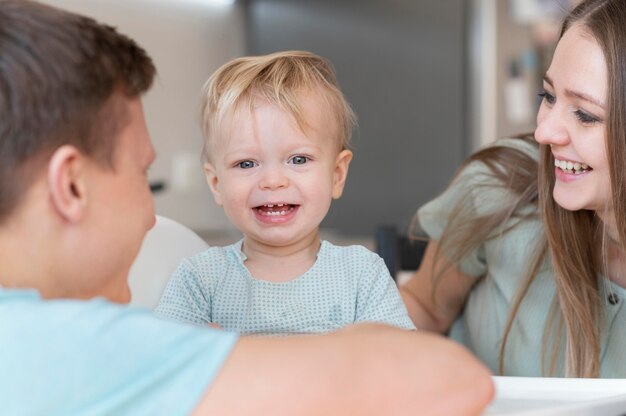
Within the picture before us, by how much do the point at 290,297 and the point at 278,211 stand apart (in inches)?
3.9

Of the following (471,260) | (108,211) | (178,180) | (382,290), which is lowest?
(178,180)

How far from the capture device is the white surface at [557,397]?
2.44ft

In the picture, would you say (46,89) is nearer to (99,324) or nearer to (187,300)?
(99,324)

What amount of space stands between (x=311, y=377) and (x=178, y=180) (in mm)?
2390

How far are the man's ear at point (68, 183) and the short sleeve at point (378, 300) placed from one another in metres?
0.41

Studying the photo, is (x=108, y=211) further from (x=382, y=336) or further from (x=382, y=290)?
(x=382, y=290)

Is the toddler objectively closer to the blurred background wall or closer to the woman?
the woman

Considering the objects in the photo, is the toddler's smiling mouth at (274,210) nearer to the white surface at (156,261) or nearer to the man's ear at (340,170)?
the man's ear at (340,170)

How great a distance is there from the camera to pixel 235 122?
990mm

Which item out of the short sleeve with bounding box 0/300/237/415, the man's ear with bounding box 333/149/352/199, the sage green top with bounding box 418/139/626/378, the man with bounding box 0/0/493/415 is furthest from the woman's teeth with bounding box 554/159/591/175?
A: the short sleeve with bounding box 0/300/237/415

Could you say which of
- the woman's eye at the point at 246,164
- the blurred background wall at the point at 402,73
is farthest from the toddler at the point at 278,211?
the blurred background wall at the point at 402,73

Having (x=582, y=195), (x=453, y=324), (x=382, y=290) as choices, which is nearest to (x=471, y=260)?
(x=453, y=324)

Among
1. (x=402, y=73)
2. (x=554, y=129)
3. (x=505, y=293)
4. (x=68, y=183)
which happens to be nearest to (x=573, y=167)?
(x=554, y=129)

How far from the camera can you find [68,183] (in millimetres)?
678
